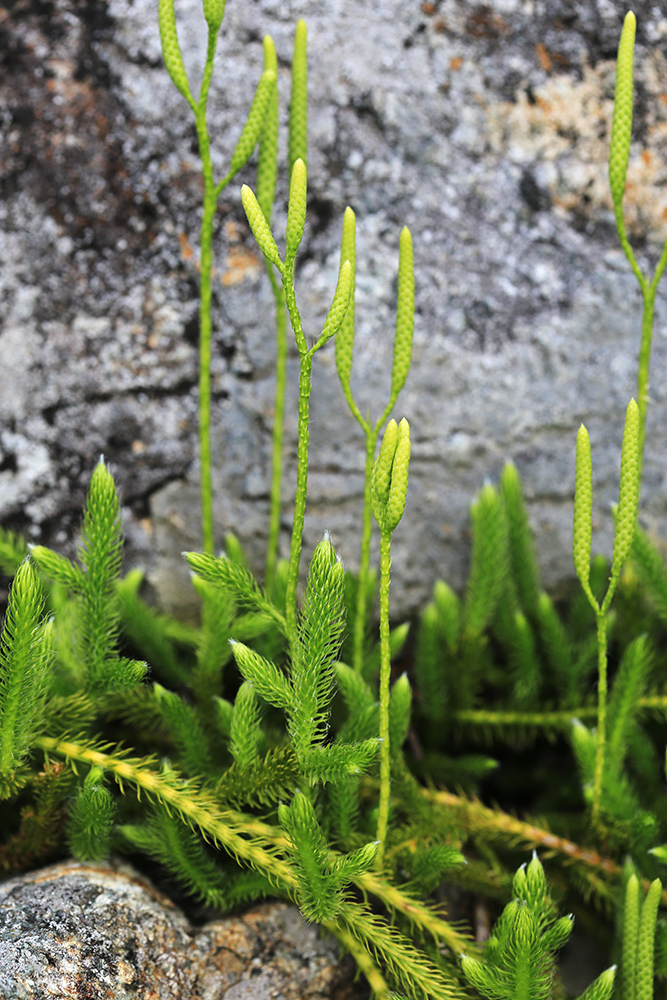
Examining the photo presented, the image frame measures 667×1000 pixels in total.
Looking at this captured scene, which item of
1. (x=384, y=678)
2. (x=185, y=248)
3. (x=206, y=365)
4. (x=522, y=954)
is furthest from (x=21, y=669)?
(x=185, y=248)

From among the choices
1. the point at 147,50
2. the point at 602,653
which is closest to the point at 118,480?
the point at 147,50

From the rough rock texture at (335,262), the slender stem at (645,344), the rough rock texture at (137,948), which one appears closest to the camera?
the rough rock texture at (137,948)

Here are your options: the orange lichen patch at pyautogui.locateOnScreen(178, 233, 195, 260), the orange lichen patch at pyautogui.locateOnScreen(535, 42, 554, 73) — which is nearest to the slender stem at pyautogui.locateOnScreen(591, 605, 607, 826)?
the orange lichen patch at pyautogui.locateOnScreen(178, 233, 195, 260)

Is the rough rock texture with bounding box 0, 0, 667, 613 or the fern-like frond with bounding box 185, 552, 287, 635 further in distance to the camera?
the rough rock texture with bounding box 0, 0, 667, 613

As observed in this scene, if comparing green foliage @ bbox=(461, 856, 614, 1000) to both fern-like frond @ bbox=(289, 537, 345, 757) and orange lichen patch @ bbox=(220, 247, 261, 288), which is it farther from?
orange lichen patch @ bbox=(220, 247, 261, 288)

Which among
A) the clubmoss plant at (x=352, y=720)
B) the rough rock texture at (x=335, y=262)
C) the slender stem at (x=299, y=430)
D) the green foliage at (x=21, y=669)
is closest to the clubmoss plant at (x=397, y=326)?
the clubmoss plant at (x=352, y=720)

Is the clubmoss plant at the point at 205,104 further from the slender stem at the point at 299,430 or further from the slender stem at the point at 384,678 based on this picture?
the slender stem at the point at 384,678
